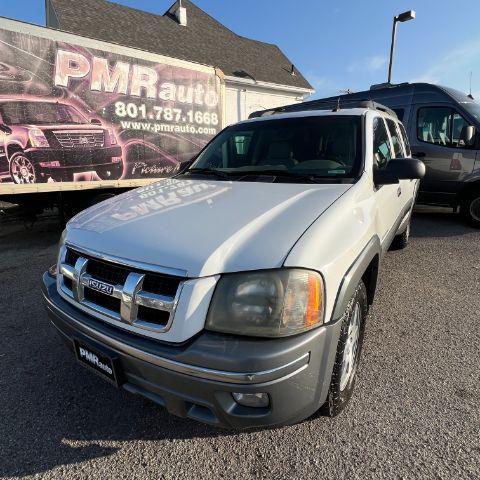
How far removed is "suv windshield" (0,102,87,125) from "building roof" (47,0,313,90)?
249 inches

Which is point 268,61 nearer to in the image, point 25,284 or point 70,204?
point 70,204

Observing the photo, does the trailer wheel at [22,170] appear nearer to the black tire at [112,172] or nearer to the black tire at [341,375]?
the black tire at [112,172]

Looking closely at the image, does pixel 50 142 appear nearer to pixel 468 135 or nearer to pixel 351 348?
pixel 351 348

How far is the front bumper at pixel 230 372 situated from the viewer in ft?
4.76

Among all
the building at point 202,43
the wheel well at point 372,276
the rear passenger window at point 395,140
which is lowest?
the wheel well at point 372,276

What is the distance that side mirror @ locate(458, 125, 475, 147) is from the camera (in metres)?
5.99

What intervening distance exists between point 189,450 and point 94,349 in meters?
0.75

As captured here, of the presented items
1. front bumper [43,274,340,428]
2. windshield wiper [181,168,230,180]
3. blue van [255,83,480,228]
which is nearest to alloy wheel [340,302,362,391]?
front bumper [43,274,340,428]

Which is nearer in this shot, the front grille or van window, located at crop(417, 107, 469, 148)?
the front grille

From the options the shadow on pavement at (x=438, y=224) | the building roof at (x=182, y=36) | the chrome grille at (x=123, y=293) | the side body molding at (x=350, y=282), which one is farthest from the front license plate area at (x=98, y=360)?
the building roof at (x=182, y=36)

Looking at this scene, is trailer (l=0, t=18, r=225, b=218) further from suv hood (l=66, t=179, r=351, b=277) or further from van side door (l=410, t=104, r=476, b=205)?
van side door (l=410, t=104, r=476, b=205)

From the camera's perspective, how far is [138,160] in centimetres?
633

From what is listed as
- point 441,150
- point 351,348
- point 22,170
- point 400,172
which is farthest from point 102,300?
point 441,150

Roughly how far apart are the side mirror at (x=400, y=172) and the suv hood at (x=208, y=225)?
0.47 m
